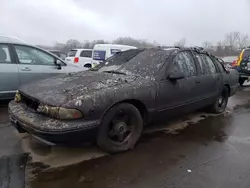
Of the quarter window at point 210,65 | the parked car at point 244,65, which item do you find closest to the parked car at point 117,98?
the quarter window at point 210,65

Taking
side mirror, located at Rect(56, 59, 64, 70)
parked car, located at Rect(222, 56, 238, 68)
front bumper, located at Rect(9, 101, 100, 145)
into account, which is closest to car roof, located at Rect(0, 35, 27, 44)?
side mirror, located at Rect(56, 59, 64, 70)

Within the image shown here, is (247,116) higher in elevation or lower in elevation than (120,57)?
lower

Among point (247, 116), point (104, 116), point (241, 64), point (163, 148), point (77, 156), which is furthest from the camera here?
point (241, 64)

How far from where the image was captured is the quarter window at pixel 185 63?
166 inches

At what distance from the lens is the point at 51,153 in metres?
3.40

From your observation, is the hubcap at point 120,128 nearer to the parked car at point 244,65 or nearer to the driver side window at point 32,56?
the driver side window at point 32,56

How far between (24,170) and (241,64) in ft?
30.9

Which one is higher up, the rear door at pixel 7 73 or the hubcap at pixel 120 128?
the rear door at pixel 7 73

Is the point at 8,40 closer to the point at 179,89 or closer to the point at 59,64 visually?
the point at 59,64

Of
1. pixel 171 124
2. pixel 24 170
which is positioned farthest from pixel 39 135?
pixel 171 124

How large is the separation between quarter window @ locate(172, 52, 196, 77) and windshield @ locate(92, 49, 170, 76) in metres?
0.22

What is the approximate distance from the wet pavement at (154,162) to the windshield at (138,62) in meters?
1.12

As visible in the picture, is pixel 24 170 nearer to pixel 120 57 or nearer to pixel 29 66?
pixel 120 57

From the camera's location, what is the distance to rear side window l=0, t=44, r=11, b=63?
17.5ft
